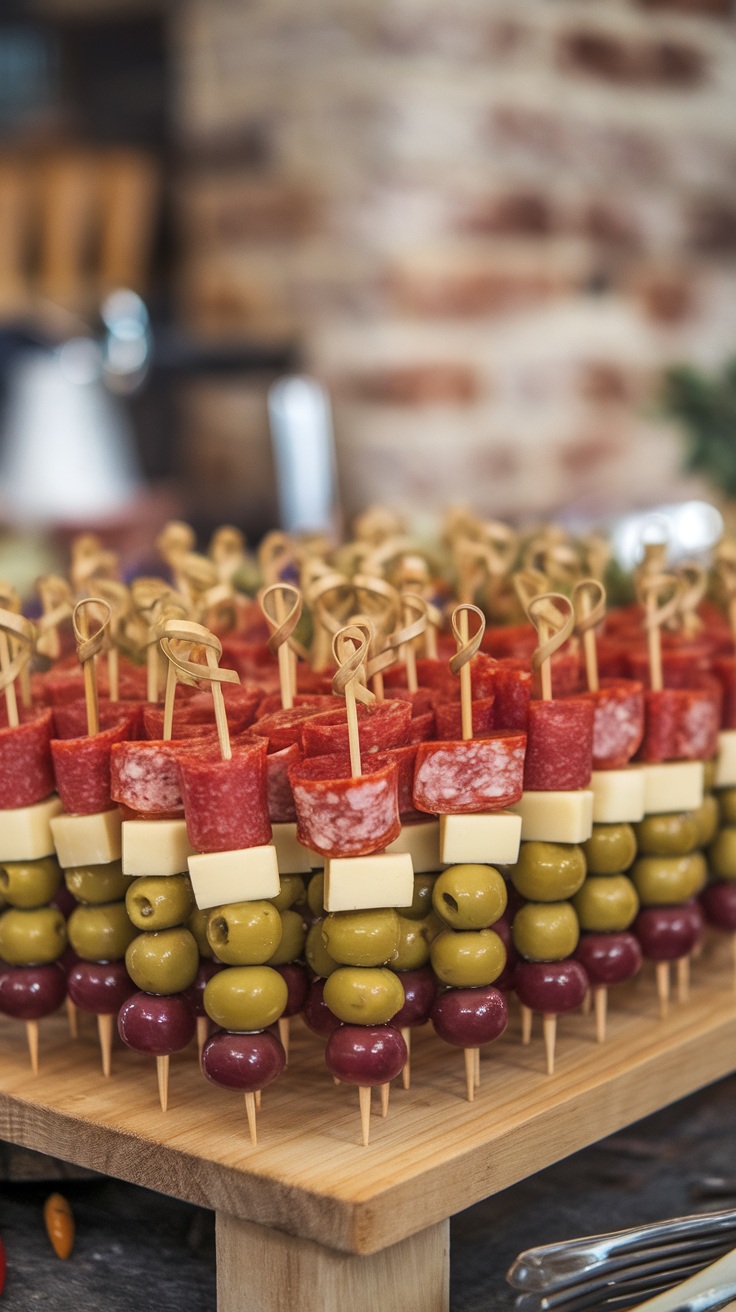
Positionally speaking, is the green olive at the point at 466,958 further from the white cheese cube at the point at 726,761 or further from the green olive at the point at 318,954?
the white cheese cube at the point at 726,761

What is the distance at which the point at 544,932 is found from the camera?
94cm

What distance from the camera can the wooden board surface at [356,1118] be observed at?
779 millimetres

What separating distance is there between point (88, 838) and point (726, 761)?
1.67 feet

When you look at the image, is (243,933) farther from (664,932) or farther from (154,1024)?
(664,932)

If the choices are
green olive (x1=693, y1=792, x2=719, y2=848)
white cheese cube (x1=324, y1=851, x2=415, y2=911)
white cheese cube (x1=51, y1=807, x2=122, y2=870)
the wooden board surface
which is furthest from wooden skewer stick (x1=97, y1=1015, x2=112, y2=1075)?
green olive (x1=693, y1=792, x2=719, y2=848)

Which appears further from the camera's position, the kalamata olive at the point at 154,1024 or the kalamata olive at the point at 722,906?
the kalamata olive at the point at 722,906

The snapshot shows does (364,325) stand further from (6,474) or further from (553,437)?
(6,474)

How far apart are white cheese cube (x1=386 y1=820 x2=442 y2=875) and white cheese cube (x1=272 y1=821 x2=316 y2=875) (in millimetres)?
54

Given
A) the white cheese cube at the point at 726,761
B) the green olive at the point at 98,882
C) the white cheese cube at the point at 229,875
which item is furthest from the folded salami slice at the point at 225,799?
the white cheese cube at the point at 726,761

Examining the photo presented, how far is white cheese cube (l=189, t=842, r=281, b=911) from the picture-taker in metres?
0.83

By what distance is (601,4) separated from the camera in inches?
103

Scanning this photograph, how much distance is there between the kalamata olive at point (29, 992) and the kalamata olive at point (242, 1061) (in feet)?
0.53

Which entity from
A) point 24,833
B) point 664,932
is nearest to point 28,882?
point 24,833

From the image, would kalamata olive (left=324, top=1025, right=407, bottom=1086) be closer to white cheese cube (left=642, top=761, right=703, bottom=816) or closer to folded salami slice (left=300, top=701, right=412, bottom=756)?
folded salami slice (left=300, top=701, right=412, bottom=756)
